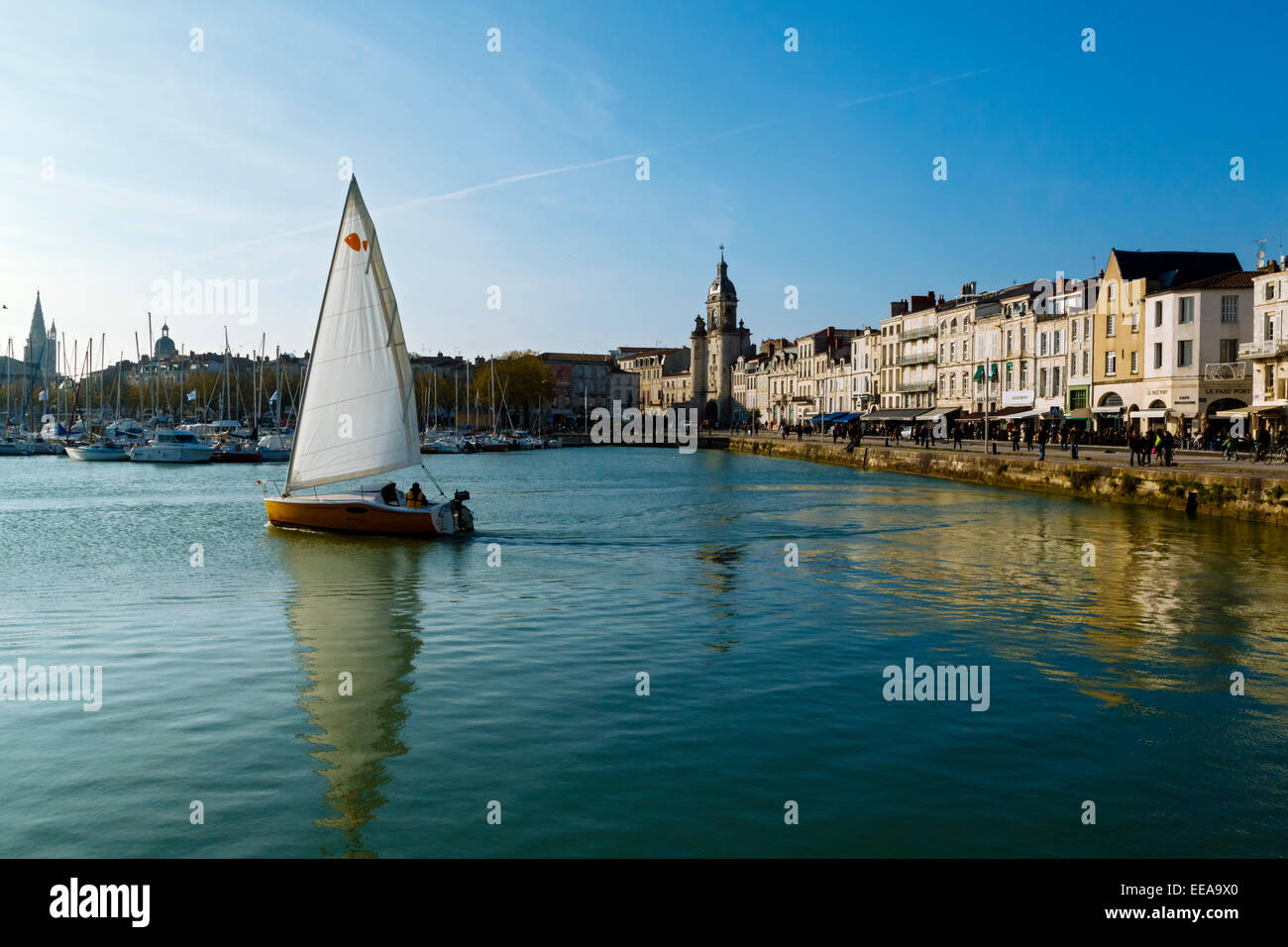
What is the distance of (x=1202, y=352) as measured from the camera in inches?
2080

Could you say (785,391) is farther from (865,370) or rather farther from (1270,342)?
(1270,342)

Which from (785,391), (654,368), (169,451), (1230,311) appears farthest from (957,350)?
(654,368)

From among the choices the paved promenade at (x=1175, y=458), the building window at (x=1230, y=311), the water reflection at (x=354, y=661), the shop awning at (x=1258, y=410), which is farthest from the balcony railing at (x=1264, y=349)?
the water reflection at (x=354, y=661)

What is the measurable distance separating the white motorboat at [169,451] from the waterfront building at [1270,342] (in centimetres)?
6836

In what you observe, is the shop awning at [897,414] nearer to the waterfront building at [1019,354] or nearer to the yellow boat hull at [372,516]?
the waterfront building at [1019,354]

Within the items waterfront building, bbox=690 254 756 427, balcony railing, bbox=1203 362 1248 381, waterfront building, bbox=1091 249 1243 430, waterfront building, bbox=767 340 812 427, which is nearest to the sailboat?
balcony railing, bbox=1203 362 1248 381

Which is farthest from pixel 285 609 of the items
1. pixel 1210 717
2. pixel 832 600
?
pixel 1210 717

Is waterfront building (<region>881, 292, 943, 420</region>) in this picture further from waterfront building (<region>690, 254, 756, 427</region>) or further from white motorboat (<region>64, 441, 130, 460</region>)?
white motorboat (<region>64, 441, 130, 460</region>)

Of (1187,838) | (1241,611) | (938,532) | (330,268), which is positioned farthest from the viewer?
(938,532)

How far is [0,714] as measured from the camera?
11.7 metres

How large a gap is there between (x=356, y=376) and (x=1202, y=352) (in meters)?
44.5

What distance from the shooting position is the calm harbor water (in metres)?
8.50
